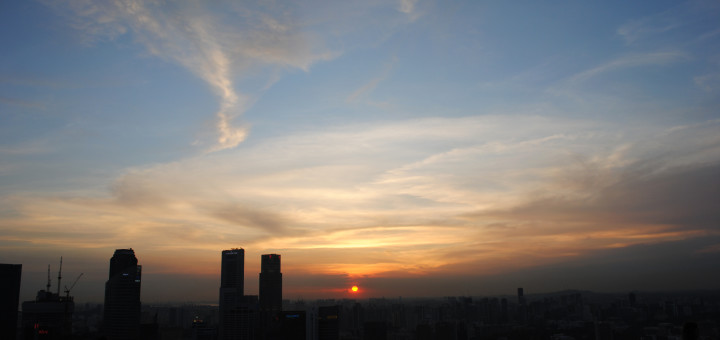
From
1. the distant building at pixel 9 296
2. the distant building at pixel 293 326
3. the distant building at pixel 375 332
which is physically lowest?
the distant building at pixel 375 332

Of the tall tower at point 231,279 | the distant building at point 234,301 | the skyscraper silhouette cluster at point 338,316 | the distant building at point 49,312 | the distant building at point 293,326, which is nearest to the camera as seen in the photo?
the skyscraper silhouette cluster at point 338,316

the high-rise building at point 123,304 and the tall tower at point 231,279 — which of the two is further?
the tall tower at point 231,279

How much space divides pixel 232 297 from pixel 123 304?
25177 mm

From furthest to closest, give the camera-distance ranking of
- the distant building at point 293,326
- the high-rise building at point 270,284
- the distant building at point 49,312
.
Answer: the high-rise building at point 270,284, the distant building at point 49,312, the distant building at point 293,326

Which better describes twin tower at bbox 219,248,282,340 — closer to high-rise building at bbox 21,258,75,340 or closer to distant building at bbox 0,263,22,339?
high-rise building at bbox 21,258,75,340

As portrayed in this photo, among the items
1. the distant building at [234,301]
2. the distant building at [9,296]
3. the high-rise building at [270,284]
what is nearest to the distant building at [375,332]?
the distant building at [234,301]

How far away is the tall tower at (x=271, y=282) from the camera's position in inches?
5118

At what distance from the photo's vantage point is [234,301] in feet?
389

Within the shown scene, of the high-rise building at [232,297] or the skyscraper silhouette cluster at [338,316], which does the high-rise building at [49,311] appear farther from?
the high-rise building at [232,297]

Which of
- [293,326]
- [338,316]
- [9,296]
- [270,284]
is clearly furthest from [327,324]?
[270,284]

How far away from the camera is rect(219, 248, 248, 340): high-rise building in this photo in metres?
96.9

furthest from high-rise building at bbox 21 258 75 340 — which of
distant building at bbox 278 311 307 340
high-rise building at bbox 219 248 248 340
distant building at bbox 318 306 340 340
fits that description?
distant building at bbox 318 306 340 340

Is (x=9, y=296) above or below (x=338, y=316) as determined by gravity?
above

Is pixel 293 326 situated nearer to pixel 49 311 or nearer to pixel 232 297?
pixel 232 297
